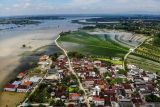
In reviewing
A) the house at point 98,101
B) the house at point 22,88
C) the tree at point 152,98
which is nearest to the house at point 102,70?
the house at point 98,101

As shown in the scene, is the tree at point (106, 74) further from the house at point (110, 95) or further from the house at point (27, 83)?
the house at point (27, 83)

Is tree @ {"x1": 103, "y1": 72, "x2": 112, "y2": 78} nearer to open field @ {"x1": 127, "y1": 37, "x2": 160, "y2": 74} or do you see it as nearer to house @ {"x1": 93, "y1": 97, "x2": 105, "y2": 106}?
open field @ {"x1": 127, "y1": 37, "x2": 160, "y2": 74}

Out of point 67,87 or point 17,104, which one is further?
point 67,87

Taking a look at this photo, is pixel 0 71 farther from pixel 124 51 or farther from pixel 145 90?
pixel 124 51

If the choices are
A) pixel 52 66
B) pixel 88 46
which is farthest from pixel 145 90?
pixel 88 46

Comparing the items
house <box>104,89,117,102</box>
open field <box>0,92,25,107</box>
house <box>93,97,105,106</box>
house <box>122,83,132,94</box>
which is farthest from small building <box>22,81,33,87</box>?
house <box>122,83,132,94</box>
